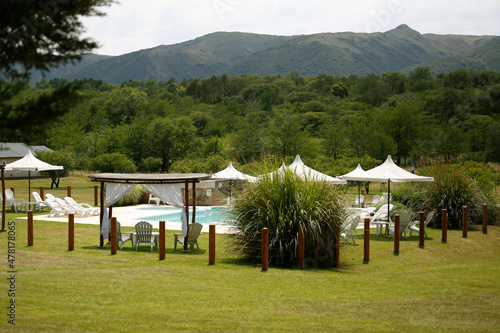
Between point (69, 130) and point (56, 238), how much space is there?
42.9 m

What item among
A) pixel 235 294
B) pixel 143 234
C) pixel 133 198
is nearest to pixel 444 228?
pixel 143 234

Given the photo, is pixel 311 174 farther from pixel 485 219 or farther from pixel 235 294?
pixel 235 294

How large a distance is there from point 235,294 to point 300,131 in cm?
3695

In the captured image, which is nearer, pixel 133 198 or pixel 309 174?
pixel 309 174

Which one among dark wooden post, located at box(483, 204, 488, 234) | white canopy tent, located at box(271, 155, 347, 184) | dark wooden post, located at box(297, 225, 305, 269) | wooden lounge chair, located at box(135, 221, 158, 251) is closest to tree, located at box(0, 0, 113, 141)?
dark wooden post, located at box(297, 225, 305, 269)

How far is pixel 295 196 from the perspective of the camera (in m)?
10.5

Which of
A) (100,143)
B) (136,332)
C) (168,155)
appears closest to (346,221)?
(136,332)

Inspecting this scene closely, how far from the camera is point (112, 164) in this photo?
3738 cm

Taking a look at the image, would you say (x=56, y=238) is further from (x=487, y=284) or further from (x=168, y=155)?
(x=168, y=155)

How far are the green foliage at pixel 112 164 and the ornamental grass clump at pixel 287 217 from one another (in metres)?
27.4

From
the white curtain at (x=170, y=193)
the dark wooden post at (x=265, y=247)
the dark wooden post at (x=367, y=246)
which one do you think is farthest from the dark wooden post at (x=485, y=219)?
the white curtain at (x=170, y=193)

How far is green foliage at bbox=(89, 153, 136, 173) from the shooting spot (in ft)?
121

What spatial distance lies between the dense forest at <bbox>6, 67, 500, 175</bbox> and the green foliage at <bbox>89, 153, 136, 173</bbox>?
0.25 feet

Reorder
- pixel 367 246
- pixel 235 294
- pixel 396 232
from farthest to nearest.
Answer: pixel 396 232 < pixel 367 246 < pixel 235 294
